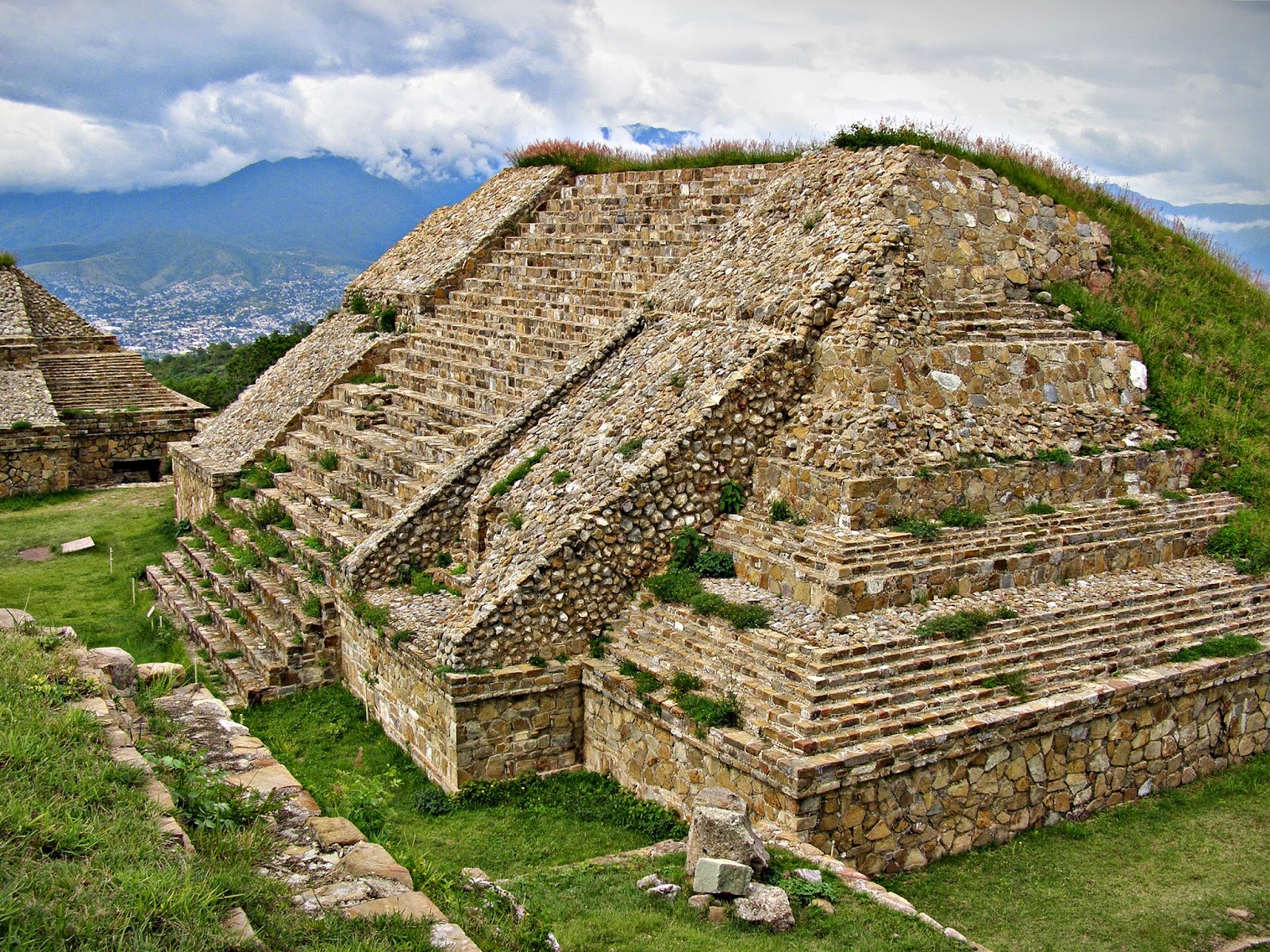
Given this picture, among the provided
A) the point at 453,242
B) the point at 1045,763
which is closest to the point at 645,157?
the point at 453,242

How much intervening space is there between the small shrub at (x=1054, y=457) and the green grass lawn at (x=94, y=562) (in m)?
8.74

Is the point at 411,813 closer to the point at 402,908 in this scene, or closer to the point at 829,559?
the point at 829,559

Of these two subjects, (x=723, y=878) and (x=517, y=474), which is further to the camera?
(x=517, y=474)

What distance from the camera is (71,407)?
75.1ft

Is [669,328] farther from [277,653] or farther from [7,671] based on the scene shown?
[7,671]

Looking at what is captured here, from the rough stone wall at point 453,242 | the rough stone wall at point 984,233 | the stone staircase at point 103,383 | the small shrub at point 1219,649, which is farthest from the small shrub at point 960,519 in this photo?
the stone staircase at point 103,383

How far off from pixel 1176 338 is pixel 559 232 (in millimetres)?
8749

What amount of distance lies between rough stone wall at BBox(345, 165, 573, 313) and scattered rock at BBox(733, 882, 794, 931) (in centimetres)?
1315

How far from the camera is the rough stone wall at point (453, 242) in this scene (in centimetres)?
1745

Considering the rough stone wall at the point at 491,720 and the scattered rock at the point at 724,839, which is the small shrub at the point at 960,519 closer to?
the rough stone wall at the point at 491,720

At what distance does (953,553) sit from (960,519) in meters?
0.36

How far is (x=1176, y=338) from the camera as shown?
1156cm

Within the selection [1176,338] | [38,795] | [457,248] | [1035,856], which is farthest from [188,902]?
[457,248]

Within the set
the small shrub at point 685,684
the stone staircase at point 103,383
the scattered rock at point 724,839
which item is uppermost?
the stone staircase at point 103,383
